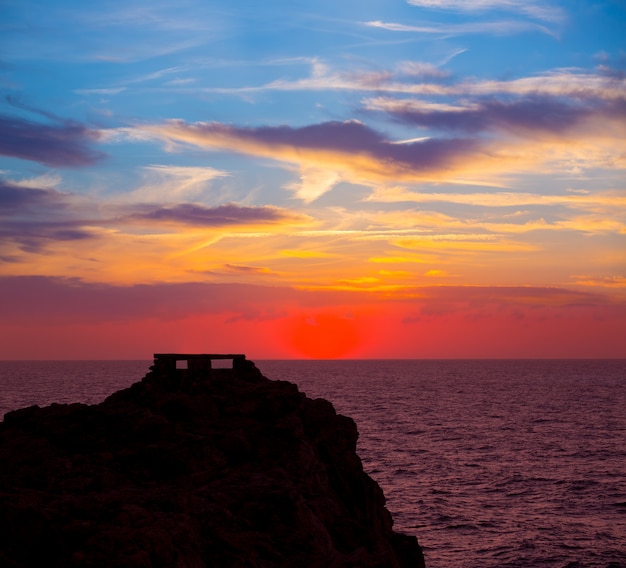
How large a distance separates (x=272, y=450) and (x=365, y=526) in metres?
4.53

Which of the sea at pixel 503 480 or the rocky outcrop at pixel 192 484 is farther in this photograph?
the sea at pixel 503 480

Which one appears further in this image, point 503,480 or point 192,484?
point 503,480

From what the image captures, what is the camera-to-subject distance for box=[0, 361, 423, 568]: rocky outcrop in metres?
18.1

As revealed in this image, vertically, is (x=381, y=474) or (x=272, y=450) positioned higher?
(x=272, y=450)

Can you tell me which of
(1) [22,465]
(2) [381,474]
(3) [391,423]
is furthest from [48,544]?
(3) [391,423]

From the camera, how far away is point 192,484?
23719 millimetres

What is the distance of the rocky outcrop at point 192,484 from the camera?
18.1 meters

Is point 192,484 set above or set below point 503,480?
above

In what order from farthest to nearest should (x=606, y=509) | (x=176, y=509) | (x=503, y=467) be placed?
(x=503, y=467) < (x=606, y=509) < (x=176, y=509)

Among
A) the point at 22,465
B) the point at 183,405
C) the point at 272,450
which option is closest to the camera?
the point at 22,465

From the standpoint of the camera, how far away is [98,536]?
58.4ft

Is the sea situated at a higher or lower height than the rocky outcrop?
lower

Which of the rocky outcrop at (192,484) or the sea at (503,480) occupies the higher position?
the rocky outcrop at (192,484)

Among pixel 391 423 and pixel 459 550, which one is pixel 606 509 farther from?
pixel 391 423
